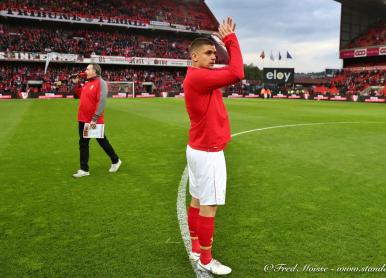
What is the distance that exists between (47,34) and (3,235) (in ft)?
187

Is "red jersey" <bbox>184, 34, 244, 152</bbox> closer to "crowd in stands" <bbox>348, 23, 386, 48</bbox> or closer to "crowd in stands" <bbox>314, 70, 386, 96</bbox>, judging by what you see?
"crowd in stands" <bbox>314, 70, 386, 96</bbox>

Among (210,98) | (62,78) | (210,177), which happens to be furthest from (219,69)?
(62,78)

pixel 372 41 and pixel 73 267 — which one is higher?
pixel 372 41

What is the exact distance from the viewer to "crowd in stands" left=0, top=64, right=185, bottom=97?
47.9 metres

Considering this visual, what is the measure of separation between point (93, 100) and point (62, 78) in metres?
48.2

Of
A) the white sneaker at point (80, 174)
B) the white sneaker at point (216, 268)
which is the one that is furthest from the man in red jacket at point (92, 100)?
the white sneaker at point (216, 268)

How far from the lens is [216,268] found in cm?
356

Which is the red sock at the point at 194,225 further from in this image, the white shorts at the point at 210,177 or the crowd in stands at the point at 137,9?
the crowd in stands at the point at 137,9

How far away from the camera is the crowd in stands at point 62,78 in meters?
47.9

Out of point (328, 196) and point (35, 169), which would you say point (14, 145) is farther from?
point (328, 196)

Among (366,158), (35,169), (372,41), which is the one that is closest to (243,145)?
(366,158)

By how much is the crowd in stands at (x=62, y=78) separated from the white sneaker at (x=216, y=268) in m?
41.0

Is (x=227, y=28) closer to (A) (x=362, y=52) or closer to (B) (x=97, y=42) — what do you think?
(B) (x=97, y=42)

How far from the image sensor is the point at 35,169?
784 cm
